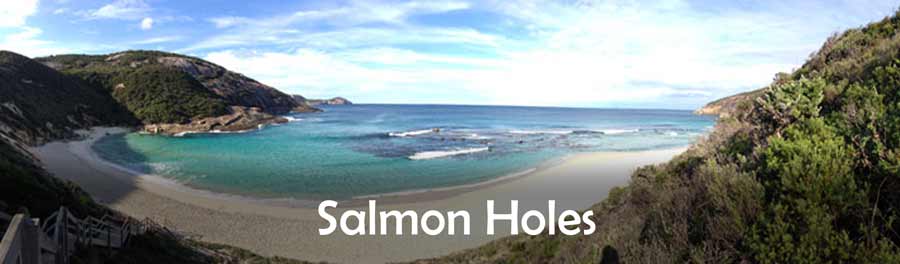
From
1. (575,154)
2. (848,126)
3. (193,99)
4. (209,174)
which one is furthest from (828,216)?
(193,99)

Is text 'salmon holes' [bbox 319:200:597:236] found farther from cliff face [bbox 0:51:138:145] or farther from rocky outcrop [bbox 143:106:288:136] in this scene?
rocky outcrop [bbox 143:106:288:136]

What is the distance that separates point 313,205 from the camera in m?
19.8

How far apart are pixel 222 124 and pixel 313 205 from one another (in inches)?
1980

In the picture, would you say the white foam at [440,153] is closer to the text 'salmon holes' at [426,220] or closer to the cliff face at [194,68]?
the text 'salmon holes' at [426,220]

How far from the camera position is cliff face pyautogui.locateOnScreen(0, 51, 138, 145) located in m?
38.9

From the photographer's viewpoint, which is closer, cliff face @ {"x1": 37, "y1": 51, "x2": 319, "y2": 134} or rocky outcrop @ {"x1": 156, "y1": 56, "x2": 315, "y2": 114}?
cliff face @ {"x1": 37, "y1": 51, "x2": 319, "y2": 134}

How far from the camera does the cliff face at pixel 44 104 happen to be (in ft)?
128

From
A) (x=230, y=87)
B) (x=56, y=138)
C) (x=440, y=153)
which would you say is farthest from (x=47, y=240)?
(x=230, y=87)

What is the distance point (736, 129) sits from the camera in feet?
28.5

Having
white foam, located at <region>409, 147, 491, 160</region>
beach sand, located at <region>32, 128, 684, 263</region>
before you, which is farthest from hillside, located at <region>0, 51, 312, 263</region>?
white foam, located at <region>409, 147, 491, 160</region>

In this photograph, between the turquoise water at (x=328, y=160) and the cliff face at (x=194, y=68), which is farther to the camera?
the cliff face at (x=194, y=68)

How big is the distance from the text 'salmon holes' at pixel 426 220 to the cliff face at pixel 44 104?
105ft

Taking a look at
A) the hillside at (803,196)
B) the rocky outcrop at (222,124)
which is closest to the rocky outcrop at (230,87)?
the rocky outcrop at (222,124)

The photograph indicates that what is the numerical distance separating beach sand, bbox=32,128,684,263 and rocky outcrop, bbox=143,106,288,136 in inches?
1083
